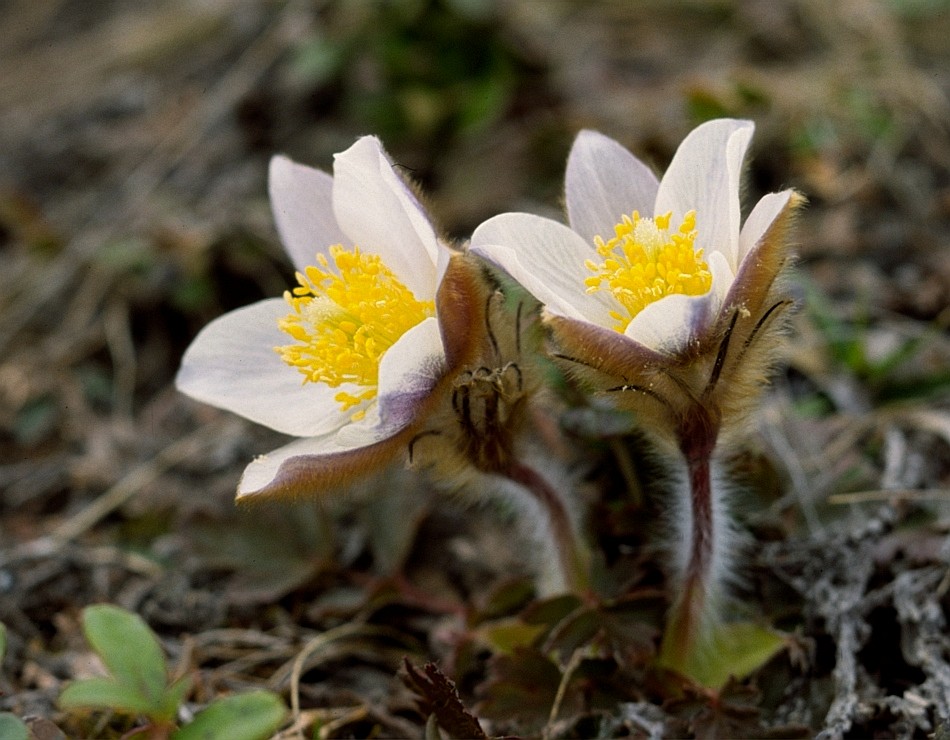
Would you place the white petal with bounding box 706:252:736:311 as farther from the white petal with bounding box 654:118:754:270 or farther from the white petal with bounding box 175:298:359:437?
the white petal with bounding box 175:298:359:437

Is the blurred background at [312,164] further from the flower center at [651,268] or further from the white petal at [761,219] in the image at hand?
the white petal at [761,219]

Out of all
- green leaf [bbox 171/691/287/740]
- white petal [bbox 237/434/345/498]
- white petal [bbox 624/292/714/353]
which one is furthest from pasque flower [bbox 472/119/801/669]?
green leaf [bbox 171/691/287/740]

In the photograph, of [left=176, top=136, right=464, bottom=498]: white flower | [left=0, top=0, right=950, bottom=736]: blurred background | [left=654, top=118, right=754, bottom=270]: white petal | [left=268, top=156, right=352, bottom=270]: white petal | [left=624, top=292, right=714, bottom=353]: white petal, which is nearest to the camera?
[left=624, top=292, right=714, bottom=353]: white petal

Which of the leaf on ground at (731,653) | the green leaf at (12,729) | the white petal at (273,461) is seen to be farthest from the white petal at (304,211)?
the leaf on ground at (731,653)

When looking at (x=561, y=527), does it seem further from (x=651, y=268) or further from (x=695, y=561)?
(x=651, y=268)

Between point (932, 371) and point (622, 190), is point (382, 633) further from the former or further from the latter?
point (932, 371)
